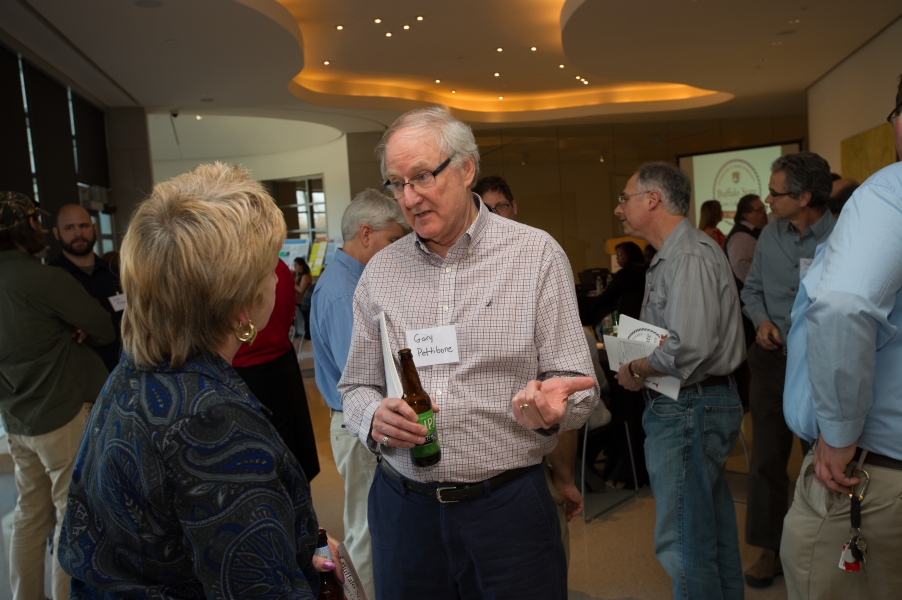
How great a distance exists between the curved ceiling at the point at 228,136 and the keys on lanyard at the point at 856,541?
12.3 metres

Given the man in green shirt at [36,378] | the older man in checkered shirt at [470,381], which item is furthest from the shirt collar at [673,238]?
the man in green shirt at [36,378]

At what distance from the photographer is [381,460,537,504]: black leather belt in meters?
1.54

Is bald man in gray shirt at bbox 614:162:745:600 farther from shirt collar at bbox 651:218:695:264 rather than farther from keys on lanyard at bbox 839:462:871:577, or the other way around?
keys on lanyard at bbox 839:462:871:577

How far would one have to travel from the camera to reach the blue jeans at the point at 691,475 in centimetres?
229

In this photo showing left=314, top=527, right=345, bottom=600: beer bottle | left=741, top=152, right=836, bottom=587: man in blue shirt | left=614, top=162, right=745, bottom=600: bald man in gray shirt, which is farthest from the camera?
left=741, top=152, right=836, bottom=587: man in blue shirt

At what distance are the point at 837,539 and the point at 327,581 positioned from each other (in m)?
1.14

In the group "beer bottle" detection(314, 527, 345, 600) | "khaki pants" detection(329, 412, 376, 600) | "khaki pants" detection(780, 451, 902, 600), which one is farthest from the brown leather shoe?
"beer bottle" detection(314, 527, 345, 600)

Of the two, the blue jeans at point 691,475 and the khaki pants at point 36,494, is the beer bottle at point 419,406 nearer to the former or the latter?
the blue jeans at point 691,475

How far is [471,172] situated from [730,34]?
6256 millimetres

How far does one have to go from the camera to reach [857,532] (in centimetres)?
150

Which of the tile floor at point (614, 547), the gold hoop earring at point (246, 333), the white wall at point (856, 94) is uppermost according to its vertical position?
the white wall at point (856, 94)

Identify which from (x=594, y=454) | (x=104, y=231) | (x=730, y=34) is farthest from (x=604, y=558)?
(x=104, y=231)

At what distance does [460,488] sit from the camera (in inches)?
60.7

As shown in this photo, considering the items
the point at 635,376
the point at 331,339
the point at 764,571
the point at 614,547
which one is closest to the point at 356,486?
the point at 331,339
